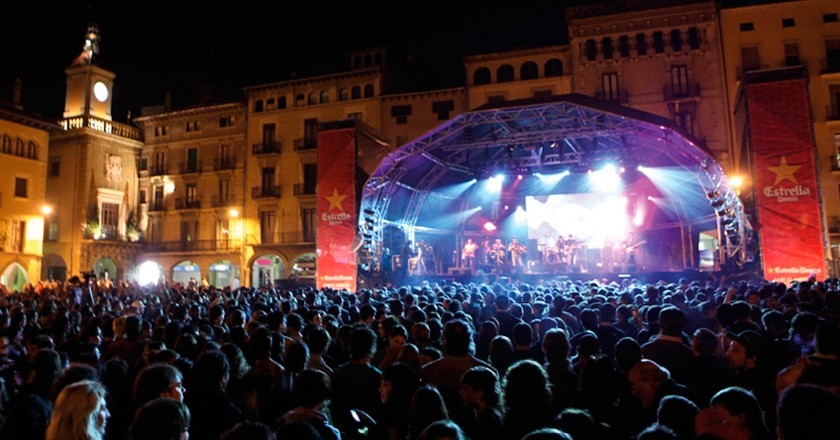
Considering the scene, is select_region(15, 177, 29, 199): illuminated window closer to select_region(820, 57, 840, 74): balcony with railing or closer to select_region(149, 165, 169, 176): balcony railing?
select_region(149, 165, 169, 176): balcony railing

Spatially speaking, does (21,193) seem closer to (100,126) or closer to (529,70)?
(100,126)

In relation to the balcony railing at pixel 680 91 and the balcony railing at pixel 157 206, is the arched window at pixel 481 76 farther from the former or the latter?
the balcony railing at pixel 157 206

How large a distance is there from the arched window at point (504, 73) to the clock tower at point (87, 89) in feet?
96.0

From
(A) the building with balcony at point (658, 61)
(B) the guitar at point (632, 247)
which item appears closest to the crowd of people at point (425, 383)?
(B) the guitar at point (632, 247)

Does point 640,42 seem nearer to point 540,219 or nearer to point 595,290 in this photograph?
point 540,219

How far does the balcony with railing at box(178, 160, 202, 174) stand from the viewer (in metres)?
43.5

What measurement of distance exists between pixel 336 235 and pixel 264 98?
932 inches

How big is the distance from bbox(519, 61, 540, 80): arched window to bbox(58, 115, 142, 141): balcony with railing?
3065cm

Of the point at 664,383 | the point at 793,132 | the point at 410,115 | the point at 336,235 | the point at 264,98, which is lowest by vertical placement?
the point at 664,383

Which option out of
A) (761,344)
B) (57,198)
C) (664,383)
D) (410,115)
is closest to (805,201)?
(761,344)

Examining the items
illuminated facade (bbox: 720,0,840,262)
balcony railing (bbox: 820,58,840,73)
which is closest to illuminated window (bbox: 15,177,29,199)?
illuminated facade (bbox: 720,0,840,262)

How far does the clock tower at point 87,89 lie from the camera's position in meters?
41.3

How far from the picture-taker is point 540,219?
93.1 feet

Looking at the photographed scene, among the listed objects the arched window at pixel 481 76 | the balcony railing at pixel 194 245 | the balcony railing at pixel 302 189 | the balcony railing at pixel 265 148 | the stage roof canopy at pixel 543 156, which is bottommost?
the balcony railing at pixel 194 245
